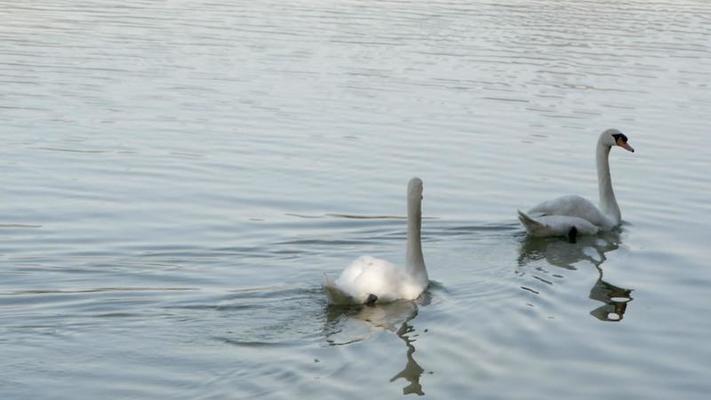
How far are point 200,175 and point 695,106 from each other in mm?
9621

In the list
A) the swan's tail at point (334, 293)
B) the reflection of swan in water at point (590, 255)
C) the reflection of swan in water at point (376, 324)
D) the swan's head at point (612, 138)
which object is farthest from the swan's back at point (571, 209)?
the swan's tail at point (334, 293)

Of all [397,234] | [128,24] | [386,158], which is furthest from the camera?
[128,24]

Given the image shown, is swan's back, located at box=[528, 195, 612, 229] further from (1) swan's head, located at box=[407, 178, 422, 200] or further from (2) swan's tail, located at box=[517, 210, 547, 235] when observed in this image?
(1) swan's head, located at box=[407, 178, 422, 200]

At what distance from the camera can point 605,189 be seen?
15.7 m

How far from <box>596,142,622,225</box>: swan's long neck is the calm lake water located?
27 centimetres

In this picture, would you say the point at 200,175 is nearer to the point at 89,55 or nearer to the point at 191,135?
the point at 191,135

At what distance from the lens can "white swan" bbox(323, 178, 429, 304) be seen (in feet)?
37.1

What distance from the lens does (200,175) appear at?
16.7 metres

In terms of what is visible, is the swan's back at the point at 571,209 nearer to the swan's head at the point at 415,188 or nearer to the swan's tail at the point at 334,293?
the swan's head at the point at 415,188

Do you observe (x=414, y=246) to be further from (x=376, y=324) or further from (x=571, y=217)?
(x=571, y=217)

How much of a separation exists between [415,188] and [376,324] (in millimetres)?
1561

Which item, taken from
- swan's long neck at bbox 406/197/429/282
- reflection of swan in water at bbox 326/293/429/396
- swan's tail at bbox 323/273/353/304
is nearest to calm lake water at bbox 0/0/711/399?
reflection of swan in water at bbox 326/293/429/396

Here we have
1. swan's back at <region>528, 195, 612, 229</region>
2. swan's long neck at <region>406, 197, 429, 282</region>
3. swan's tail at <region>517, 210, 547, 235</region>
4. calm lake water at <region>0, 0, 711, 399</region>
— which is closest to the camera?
calm lake water at <region>0, 0, 711, 399</region>

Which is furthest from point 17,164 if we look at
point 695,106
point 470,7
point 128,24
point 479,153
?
point 470,7
